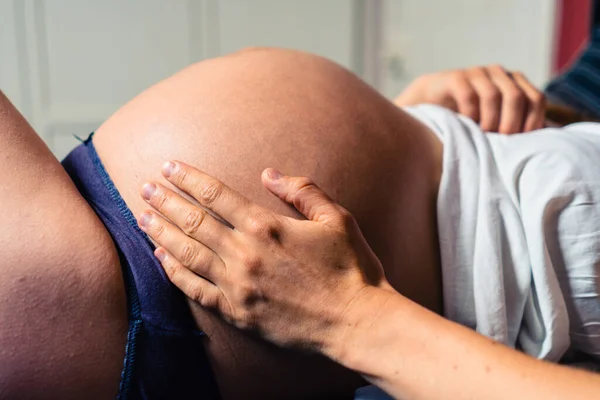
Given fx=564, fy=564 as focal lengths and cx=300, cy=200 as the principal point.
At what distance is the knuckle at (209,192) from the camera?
555mm

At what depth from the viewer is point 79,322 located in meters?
0.52

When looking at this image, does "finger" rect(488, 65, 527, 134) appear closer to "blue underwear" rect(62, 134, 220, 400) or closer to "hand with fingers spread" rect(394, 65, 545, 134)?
"hand with fingers spread" rect(394, 65, 545, 134)

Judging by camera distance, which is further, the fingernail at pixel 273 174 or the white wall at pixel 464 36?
the white wall at pixel 464 36

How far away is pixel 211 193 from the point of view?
556 millimetres

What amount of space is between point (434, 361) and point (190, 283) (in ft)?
0.80

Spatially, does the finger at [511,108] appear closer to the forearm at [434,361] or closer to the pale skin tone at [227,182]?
the pale skin tone at [227,182]

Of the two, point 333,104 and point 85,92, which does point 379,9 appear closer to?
point 85,92

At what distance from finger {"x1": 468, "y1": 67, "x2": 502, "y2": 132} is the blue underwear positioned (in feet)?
1.88

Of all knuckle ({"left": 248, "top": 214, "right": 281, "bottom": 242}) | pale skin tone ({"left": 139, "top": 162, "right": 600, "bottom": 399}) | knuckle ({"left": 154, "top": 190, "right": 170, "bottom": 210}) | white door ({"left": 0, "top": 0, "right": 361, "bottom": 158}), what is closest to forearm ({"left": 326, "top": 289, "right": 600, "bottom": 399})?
pale skin tone ({"left": 139, "top": 162, "right": 600, "bottom": 399})

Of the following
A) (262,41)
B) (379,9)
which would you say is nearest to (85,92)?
(262,41)

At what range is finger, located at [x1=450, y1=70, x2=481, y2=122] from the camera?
0.93 meters

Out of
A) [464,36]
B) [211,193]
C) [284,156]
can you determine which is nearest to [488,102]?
[284,156]

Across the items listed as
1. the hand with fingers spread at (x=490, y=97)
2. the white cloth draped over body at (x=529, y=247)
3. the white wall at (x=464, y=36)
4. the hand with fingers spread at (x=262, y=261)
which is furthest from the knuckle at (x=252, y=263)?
the white wall at (x=464, y=36)

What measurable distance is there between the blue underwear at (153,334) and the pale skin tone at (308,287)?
21 mm
